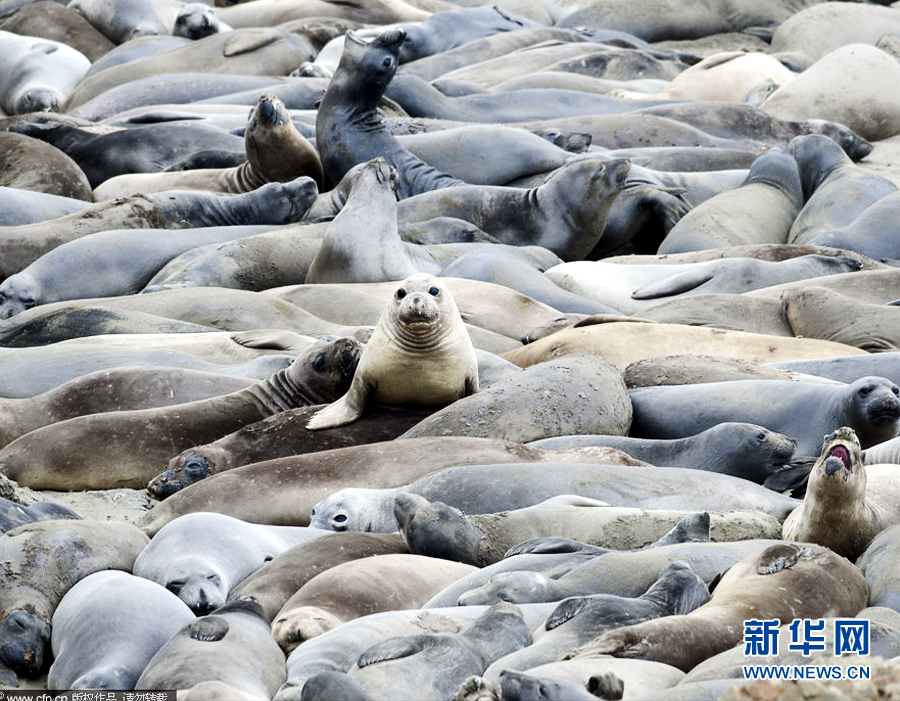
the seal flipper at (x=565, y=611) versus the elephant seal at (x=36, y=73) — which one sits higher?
the seal flipper at (x=565, y=611)

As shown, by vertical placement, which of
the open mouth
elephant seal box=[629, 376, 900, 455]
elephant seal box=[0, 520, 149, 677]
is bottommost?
elephant seal box=[629, 376, 900, 455]

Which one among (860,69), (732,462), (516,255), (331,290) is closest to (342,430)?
(732,462)

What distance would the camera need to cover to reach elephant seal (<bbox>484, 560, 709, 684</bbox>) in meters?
3.29

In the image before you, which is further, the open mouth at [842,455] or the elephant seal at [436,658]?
the open mouth at [842,455]

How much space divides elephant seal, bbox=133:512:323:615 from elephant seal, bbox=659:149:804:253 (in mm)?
5234

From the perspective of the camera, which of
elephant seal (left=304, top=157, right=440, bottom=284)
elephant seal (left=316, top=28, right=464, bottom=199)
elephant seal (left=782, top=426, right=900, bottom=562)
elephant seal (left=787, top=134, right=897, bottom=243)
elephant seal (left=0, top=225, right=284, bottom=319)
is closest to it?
elephant seal (left=782, top=426, right=900, bottom=562)

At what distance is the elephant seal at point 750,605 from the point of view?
10.8 feet

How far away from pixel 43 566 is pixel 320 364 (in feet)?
7.82

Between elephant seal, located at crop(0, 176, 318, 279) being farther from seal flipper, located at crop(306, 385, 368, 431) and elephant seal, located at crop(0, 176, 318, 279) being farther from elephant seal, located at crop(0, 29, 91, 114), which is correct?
elephant seal, located at crop(0, 29, 91, 114)

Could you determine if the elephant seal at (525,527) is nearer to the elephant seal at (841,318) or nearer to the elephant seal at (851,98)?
the elephant seal at (841,318)

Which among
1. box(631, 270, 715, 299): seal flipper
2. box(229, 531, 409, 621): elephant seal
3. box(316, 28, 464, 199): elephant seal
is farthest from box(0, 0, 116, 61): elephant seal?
box(229, 531, 409, 621): elephant seal

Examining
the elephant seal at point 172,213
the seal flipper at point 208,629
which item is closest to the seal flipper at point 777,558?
the seal flipper at point 208,629

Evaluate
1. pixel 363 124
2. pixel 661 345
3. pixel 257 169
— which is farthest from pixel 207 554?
pixel 363 124

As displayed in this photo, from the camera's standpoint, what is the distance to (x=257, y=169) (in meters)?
10.4
